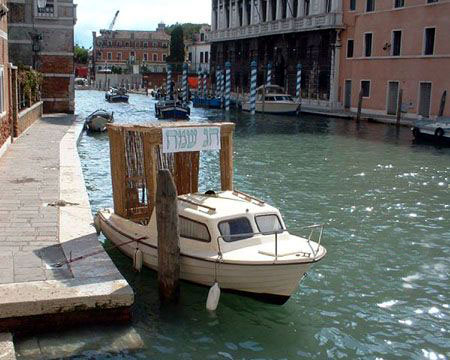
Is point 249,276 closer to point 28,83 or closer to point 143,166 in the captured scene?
point 143,166

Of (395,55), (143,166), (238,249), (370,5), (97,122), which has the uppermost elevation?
(370,5)

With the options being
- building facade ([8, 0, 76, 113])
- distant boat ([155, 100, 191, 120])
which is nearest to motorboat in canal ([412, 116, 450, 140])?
distant boat ([155, 100, 191, 120])

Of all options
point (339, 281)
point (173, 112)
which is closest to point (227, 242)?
point (339, 281)

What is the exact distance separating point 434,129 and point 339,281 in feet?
59.4

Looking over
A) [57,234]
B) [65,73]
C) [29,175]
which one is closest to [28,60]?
[65,73]

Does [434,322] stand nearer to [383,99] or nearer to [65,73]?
[65,73]

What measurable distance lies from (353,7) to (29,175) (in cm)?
3141

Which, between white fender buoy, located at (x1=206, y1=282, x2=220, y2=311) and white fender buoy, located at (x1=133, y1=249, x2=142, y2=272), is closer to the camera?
white fender buoy, located at (x1=206, y1=282, x2=220, y2=311)

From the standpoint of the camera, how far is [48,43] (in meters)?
30.1

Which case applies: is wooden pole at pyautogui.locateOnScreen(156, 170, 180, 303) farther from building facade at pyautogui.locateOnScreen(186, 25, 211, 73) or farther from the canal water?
building facade at pyautogui.locateOnScreen(186, 25, 211, 73)

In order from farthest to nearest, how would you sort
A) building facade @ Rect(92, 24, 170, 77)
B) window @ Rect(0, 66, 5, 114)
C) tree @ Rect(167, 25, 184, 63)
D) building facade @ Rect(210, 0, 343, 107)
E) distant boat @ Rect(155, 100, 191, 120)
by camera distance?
building facade @ Rect(92, 24, 170, 77)
tree @ Rect(167, 25, 184, 63)
building facade @ Rect(210, 0, 343, 107)
distant boat @ Rect(155, 100, 191, 120)
window @ Rect(0, 66, 5, 114)

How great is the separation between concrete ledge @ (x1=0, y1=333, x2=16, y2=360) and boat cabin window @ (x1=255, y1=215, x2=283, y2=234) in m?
3.39

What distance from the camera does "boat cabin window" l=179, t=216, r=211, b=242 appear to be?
8.02m

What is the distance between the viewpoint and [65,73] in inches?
1204
